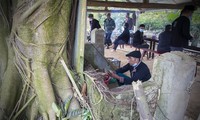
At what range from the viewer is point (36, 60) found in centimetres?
255

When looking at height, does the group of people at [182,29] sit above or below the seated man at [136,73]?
above

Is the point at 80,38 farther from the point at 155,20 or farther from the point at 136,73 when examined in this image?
the point at 155,20

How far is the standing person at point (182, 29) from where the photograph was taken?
469 cm

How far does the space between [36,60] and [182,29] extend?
11.9 ft

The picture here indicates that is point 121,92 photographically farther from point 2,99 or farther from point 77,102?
point 2,99

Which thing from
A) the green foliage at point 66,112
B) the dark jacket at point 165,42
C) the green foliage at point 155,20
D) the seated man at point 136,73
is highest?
the green foliage at point 155,20

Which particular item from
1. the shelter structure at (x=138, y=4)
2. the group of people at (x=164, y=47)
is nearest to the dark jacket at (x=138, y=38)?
the shelter structure at (x=138, y=4)

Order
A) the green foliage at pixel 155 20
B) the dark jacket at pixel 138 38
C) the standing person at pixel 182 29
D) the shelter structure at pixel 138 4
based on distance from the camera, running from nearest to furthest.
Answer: the standing person at pixel 182 29
the shelter structure at pixel 138 4
the dark jacket at pixel 138 38
the green foliage at pixel 155 20

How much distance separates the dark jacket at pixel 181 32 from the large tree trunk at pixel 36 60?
3139 mm

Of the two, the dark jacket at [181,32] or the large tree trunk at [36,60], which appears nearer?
the large tree trunk at [36,60]

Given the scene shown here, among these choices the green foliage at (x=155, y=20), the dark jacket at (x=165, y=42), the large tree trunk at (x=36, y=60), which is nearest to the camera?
the large tree trunk at (x=36, y=60)

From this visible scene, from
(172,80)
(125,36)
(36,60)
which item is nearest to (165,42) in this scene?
(125,36)

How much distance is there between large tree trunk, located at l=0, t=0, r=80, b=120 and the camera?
A: 8.14ft

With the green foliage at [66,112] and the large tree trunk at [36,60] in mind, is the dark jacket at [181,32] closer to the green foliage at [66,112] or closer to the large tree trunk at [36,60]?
the large tree trunk at [36,60]
